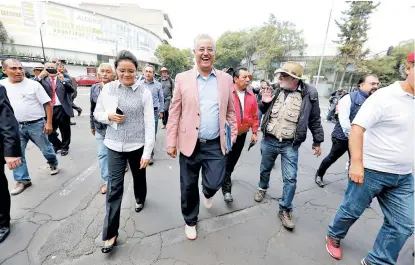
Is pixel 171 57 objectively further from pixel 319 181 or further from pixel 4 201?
pixel 4 201

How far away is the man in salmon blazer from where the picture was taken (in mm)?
2236

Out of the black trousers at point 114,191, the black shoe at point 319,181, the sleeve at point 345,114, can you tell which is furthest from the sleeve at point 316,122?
the black trousers at point 114,191

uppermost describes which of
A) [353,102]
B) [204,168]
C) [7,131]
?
[353,102]

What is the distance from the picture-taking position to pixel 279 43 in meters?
30.1

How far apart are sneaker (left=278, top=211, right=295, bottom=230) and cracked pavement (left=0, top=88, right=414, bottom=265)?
0.26 ft

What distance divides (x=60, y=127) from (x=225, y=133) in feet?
14.0

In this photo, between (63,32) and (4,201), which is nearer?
(4,201)

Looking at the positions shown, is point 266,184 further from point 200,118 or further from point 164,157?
point 164,157

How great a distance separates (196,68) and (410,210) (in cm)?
235

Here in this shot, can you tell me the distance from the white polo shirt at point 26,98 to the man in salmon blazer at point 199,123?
2546 millimetres

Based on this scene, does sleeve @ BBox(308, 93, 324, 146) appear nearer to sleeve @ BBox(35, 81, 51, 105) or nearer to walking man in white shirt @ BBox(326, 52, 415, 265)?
walking man in white shirt @ BBox(326, 52, 415, 265)

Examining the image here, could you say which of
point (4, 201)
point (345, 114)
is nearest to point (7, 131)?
point (4, 201)

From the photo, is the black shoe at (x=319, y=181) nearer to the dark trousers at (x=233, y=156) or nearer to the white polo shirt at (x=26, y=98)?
the dark trousers at (x=233, y=156)

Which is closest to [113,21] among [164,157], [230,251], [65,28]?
[65,28]
